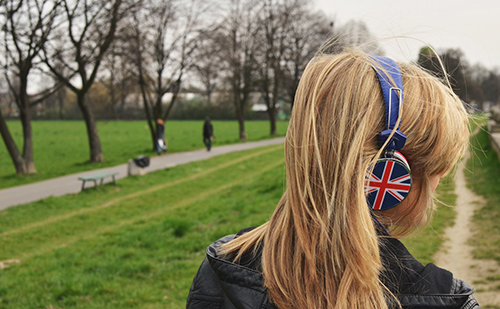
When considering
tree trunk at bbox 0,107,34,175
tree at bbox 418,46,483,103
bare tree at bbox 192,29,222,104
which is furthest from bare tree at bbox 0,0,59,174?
tree at bbox 418,46,483,103

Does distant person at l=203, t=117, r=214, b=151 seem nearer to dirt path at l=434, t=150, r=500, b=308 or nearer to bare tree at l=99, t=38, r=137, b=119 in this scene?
bare tree at l=99, t=38, r=137, b=119

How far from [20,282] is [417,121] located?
5843 mm

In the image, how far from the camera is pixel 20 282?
557 cm

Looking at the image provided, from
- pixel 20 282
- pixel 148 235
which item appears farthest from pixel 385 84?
pixel 148 235

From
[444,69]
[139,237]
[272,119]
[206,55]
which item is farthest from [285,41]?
[444,69]

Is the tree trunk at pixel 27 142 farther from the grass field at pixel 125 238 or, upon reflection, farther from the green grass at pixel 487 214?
the green grass at pixel 487 214

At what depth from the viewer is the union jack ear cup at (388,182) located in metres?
1.09

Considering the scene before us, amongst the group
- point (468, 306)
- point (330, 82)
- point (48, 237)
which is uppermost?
point (330, 82)

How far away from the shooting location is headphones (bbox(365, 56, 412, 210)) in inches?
41.1

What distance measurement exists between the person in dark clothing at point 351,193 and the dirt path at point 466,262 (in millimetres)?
2367

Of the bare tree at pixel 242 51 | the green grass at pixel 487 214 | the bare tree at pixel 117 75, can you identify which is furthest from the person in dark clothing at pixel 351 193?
the bare tree at pixel 242 51

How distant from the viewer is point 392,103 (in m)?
1.05

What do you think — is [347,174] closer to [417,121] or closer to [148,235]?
[417,121]

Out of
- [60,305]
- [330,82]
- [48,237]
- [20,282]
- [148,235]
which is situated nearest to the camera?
[330,82]
